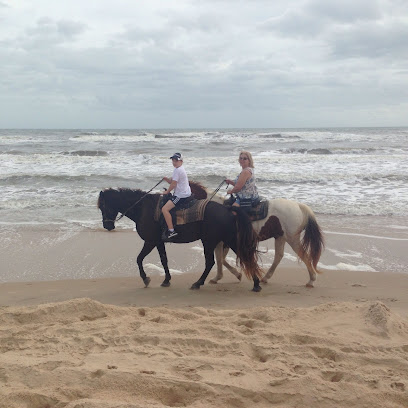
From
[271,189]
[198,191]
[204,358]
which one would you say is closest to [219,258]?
[198,191]

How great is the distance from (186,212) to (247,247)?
104 cm

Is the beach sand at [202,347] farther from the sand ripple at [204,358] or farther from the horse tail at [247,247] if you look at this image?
the horse tail at [247,247]

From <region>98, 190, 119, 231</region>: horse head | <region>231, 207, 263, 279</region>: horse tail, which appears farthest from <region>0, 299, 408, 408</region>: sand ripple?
<region>98, 190, 119, 231</region>: horse head

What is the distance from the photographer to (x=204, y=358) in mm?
3623

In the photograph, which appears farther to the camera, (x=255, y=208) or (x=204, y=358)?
(x=255, y=208)

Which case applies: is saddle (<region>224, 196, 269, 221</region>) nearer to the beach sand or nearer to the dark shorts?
the dark shorts

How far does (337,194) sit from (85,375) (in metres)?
12.9

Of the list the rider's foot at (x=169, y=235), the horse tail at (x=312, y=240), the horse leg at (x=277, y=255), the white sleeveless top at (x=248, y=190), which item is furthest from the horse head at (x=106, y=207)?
the horse tail at (x=312, y=240)

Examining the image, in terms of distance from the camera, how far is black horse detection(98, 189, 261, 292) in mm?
6445

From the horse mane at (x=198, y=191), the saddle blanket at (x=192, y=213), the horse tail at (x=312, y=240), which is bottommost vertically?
the horse tail at (x=312, y=240)

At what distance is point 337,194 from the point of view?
14.9 metres

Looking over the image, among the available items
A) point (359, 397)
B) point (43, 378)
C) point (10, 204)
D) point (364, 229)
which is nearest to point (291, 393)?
point (359, 397)

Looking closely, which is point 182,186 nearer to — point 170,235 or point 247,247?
point 170,235

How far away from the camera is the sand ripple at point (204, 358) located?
10.0 ft
